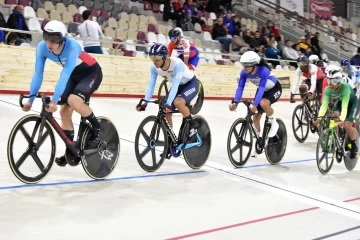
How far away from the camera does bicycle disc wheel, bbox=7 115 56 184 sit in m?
3.96

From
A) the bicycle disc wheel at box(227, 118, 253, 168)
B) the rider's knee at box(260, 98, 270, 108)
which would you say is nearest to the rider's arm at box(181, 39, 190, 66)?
the rider's knee at box(260, 98, 270, 108)

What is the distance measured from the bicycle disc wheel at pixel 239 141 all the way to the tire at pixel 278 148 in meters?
0.44

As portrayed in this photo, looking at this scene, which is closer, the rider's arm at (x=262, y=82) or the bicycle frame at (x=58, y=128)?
the bicycle frame at (x=58, y=128)

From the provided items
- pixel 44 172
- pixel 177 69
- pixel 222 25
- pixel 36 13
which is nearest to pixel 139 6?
pixel 222 25

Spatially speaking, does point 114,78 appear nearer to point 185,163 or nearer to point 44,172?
point 185,163

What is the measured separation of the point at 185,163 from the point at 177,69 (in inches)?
53.5

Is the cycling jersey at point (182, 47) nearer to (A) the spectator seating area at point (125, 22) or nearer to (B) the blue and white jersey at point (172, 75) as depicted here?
(B) the blue and white jersey at point (172, 75)

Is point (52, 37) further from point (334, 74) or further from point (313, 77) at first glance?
point (313, 77)

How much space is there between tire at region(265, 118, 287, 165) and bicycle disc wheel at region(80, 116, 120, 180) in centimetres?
230

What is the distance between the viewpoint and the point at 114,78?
1110 centimetres

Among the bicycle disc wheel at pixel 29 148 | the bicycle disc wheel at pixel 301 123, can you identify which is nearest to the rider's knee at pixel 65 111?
the bicycle disc wheel at pixel 29 148

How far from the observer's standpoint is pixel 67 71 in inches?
159

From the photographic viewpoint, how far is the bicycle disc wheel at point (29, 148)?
3.96m

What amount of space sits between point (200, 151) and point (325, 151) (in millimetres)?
1489
